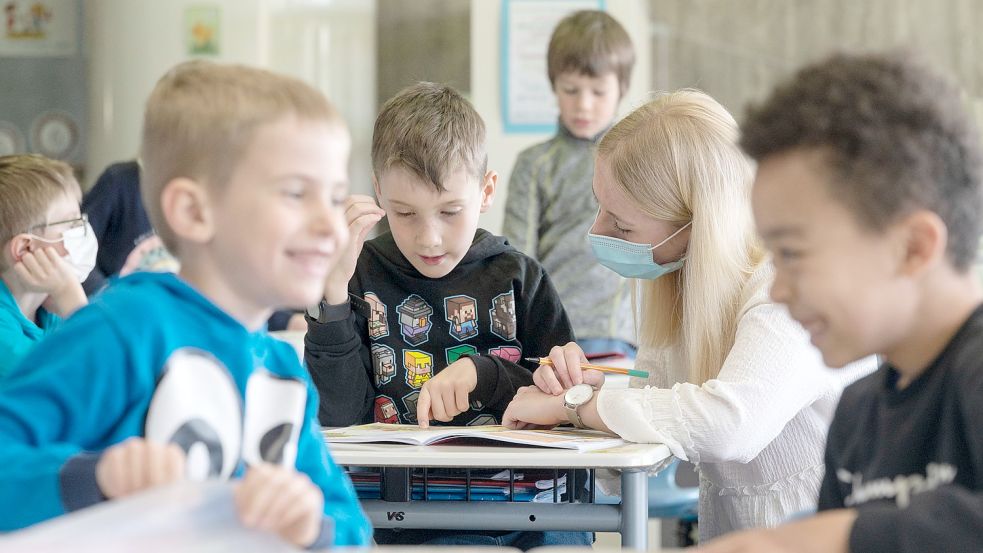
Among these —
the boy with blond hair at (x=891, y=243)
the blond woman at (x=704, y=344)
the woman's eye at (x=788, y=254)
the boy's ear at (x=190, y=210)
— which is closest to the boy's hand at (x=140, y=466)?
the boy's ear at (x=190, y=210)

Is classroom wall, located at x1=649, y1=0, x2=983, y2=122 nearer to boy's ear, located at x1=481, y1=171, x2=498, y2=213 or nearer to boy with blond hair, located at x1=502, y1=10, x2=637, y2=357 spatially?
boy with blond hair, located at x1=502, y1=10, x2=637, y2=357

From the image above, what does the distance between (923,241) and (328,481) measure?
0.64 m

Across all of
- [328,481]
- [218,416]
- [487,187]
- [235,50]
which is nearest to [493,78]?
[235,50]

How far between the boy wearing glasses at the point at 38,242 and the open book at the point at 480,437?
673mm

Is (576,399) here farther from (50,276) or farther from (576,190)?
(576,190)

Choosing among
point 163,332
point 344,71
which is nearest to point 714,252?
point 163,332

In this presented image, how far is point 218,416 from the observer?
1077 millimetres

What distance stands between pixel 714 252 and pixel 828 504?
698 mm

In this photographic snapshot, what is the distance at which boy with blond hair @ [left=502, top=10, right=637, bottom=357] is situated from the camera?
3238 millimetres

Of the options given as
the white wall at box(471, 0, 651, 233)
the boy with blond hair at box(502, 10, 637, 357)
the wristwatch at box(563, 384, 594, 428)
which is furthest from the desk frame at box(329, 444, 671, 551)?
the white wall at box(471, 0, 651, 233)

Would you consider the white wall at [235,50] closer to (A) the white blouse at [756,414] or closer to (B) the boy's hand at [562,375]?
(B) the boy's hand at [562,375]

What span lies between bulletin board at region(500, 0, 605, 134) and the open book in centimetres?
295

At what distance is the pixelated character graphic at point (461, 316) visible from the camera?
6.58ft

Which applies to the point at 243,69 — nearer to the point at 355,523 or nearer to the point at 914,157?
the point at 355,523
